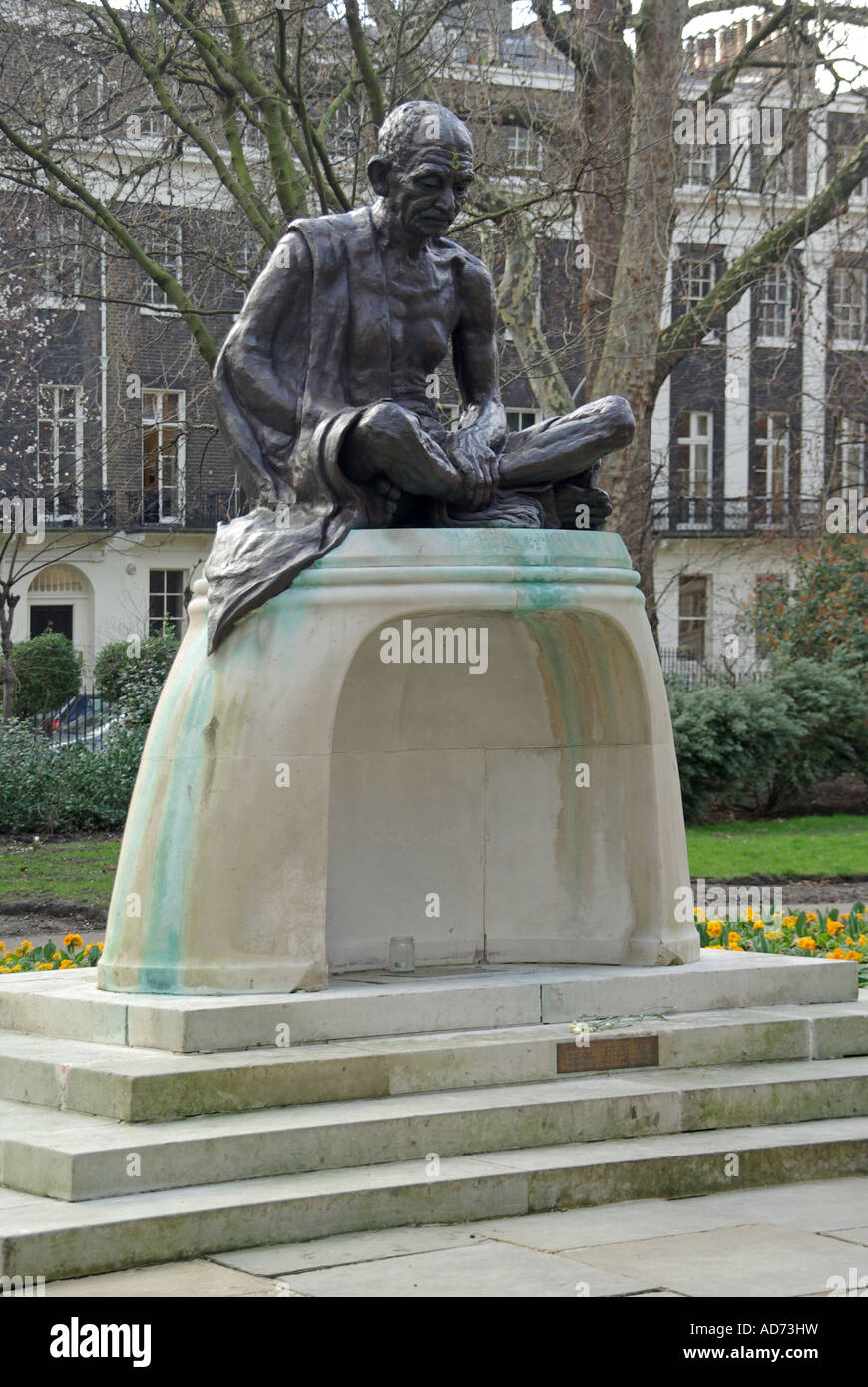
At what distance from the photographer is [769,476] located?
43.9 m

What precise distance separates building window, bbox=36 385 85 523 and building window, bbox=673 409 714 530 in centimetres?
1634

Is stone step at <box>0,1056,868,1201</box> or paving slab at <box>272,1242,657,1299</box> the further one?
stone step at <box>0,1056,868,1201</box>

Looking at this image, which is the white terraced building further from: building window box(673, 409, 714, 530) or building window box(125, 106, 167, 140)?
building window box(125, 106, 167, 140)

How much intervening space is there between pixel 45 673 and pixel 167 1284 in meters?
27.3

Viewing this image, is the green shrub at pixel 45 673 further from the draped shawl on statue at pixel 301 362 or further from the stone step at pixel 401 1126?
the stone step at pixel 401 1126

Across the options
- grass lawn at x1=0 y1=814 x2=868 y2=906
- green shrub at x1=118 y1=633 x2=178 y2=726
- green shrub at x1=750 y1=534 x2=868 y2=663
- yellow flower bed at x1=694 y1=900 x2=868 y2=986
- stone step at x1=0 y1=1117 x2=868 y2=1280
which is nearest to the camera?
stone step at x1=0 y1=1117 x2=868 y2=1280

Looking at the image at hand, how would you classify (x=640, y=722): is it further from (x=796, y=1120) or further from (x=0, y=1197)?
(x=0, y=1197)

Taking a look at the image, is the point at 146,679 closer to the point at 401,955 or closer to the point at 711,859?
the point at 711,859

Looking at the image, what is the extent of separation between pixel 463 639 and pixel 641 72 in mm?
11489

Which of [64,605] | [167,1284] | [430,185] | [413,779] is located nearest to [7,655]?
[413,779]

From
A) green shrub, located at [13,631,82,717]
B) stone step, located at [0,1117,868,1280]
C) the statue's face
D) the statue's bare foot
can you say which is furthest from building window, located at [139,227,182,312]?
stone step, located at [0,1117,868,1280]

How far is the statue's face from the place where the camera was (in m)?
7.18

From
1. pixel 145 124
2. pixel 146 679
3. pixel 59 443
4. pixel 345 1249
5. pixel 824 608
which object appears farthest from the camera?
pixel 59 443

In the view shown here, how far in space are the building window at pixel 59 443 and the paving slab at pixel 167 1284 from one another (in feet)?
67.9
